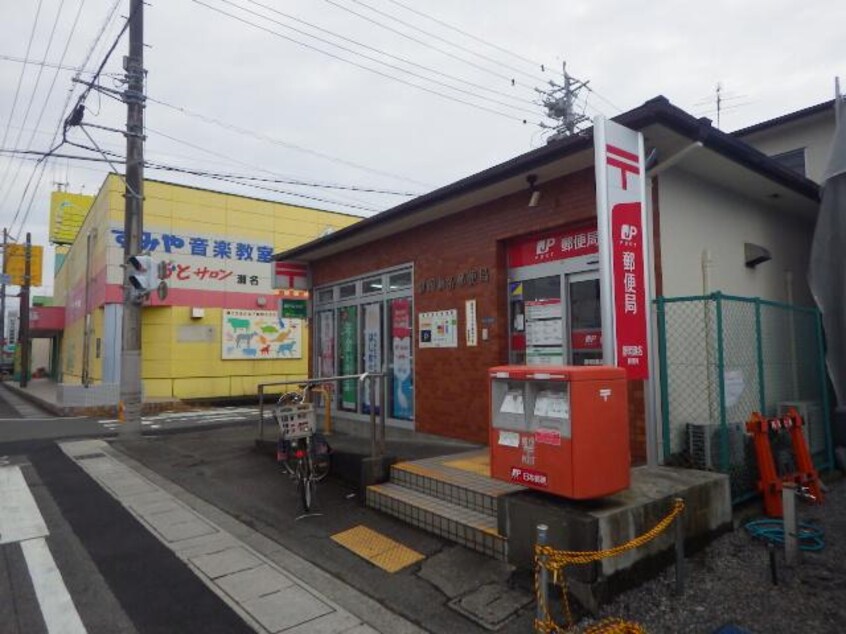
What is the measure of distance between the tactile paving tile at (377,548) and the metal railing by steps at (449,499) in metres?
0.36

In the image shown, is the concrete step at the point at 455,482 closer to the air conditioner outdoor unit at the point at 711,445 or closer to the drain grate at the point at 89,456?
the air conditioner outdoor unit at the point at 711,445

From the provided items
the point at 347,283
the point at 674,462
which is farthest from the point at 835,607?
the point at 347,283

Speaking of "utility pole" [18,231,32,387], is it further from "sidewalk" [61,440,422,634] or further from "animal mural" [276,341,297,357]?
"sidewalk" [61,440,422,634]

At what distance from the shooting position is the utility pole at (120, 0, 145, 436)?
1148 centimetres

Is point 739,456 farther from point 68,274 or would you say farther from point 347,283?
point 68,274

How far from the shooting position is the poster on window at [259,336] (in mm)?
20125

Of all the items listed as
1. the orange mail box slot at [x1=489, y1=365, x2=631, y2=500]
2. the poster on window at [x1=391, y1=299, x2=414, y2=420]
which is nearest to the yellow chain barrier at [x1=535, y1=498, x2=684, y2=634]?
the orange mail box slot at [x1=489, y1=365, x2=631, y2=500]

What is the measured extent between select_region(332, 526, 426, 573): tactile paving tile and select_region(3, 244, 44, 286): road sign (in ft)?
106

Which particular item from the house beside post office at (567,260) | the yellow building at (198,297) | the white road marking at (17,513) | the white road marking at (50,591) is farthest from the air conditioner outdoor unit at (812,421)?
the yellow building at (198,297)

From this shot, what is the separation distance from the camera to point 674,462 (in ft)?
18.3

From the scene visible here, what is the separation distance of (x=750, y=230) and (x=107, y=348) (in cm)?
1823

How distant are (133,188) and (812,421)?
12.7 m

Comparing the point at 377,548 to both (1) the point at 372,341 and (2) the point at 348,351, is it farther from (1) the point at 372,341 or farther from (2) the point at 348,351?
(2) the point at 348,351

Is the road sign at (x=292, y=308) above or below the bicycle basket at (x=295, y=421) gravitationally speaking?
above
